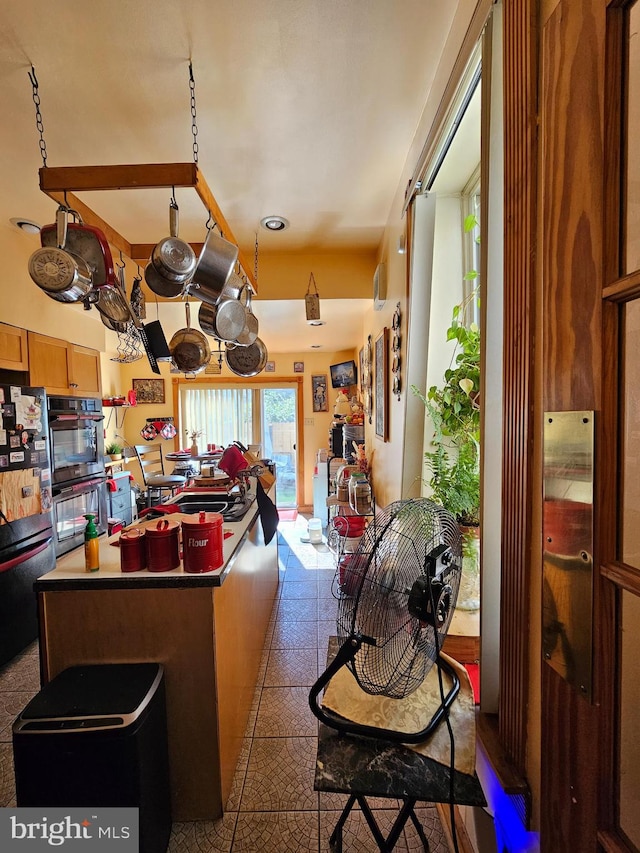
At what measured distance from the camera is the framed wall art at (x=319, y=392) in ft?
17.7

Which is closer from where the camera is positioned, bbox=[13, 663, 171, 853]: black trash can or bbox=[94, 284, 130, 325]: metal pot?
bbox=[13, 663, 171, 853]: black trash can

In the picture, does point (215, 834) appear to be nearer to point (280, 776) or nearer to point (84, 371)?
point (280, 776)

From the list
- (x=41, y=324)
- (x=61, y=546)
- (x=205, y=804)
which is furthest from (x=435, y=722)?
(x=41, y=324)

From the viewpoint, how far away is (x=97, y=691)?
1.11 m

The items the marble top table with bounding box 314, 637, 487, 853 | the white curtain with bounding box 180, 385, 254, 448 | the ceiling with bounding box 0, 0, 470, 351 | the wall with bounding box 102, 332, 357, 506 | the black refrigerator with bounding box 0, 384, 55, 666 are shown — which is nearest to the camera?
the marble top table with bounding box 314, 637, 487, 853

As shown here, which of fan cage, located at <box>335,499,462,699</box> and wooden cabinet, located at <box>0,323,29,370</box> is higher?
wooden cabinet, located at <box>0,323,29,370</box>

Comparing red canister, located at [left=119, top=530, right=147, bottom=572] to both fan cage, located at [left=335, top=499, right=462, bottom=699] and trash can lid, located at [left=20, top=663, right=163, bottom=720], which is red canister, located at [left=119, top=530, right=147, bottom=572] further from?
fan cage, located at [left=335, top=499, right=462, bottom=699]

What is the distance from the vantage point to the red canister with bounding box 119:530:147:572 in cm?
126

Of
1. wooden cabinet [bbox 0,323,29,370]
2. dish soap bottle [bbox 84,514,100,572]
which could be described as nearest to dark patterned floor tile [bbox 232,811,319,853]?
dish soap bottle [bbox 84,514,100,572]

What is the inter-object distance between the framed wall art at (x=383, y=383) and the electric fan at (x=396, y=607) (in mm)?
1613

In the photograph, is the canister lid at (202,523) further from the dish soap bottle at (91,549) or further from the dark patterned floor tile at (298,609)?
the dark patterned floor tile at (298,609)

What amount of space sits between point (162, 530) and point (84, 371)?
2519 mm

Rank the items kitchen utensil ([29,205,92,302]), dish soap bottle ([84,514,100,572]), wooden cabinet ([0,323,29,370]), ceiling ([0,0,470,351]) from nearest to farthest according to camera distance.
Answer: ceiling ([0,0,470,351]) < dish soap bottle ([84,514,100,572]) < kitchen utensil ([29,205,92,302]) < wooden cabinet ([0,323,29,370])

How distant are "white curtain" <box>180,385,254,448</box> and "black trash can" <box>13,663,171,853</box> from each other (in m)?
4.54
